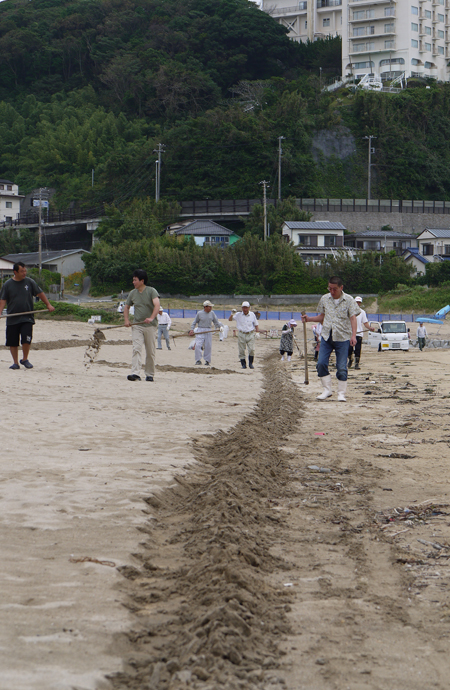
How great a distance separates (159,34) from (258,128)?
103 ft

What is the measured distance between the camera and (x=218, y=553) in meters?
3.62

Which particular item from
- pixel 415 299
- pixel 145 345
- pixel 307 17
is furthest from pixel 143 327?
pixel 307 17

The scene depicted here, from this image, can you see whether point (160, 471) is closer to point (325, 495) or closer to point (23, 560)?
point (325, 495)

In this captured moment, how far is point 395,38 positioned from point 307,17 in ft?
60.4

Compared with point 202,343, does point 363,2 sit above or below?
above

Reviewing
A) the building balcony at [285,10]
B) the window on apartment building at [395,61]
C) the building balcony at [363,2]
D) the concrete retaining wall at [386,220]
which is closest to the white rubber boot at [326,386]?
the concrete retaining wall at [386,220]

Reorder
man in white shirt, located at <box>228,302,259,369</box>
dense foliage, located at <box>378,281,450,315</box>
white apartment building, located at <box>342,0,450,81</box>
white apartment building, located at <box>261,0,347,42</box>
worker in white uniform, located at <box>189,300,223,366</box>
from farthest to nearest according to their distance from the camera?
white apartment building, located at <box>261,0,347,42</box> → white apartment building, located at <box>342,0,450,81</box> → dense foliage, located at <box>378,281,450,315</box> → worker in white uniform, located at <box>189,300,223,366</box> → man in white shirt, located at <box>228,302,259,369</box>

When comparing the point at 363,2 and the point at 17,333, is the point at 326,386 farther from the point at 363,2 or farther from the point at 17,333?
the point at 363,2

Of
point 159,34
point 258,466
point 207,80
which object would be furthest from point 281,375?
point 159,34

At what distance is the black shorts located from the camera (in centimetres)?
1219

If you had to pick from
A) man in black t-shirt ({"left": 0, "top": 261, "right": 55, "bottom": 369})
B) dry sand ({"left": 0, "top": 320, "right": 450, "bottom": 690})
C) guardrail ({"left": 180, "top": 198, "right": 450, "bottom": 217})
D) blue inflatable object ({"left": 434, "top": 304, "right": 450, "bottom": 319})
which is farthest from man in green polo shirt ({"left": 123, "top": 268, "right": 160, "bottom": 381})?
guardrail ({"left": 180, "top": 198, "right": 450, "bottom": 217})

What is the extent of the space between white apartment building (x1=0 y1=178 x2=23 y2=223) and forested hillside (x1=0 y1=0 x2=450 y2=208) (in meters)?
2.78

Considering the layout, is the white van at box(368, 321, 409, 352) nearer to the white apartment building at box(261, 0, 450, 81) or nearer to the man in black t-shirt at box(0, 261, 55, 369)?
the man in black t-shirt at box(0, 261, 55, 369)

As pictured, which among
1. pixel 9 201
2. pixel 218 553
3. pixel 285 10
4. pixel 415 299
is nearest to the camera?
pixel 218 553
